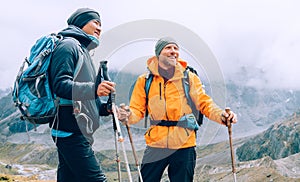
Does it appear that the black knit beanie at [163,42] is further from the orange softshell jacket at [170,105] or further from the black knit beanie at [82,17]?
the black knit beanie at [82,17]

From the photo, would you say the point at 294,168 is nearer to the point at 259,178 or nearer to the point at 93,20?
the point at 259,178

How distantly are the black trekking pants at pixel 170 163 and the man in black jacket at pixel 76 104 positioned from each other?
142 cm

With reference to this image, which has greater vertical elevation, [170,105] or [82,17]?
[82,17]

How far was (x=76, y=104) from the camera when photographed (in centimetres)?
509

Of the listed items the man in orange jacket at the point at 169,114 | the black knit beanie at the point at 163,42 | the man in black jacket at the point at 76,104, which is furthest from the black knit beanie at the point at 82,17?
the man in orange jacket at the point at 169,114

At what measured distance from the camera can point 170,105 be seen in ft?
21.0

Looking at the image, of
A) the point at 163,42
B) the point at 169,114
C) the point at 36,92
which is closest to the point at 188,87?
the point at 169,114

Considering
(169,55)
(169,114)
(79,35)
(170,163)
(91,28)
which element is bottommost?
(170,163)

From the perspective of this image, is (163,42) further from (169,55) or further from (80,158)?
(80,158)

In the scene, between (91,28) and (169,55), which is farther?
(169,55)

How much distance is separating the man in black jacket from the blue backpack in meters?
0.11

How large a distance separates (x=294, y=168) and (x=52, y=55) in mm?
182793

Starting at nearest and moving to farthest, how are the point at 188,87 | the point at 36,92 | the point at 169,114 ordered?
the point at 36,92
the point at 169,114
the point at 188,87

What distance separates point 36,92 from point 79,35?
1.14m
